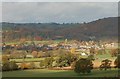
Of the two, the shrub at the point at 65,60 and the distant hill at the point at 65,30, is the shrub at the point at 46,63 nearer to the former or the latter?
the shrub at the point at 65,60

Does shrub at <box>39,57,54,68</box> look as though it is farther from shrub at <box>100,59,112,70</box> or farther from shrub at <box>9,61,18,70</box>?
shrub at <box>100,59,112,70</box>

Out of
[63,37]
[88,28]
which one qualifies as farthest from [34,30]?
[88,28]

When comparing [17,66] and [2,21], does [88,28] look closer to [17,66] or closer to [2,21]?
[2,21]

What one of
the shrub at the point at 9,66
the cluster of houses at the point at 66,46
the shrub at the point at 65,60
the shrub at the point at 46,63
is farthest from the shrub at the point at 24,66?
the cluster of houses at the point at 66,46

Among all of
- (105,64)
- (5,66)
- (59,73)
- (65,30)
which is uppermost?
(65,30)

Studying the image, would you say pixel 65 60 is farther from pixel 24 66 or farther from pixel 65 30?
pixel 65 30

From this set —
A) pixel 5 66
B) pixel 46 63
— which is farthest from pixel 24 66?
pixel 46 63

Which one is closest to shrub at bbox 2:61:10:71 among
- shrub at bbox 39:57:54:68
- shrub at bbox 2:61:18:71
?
shrub at bbox 2:61:18:71

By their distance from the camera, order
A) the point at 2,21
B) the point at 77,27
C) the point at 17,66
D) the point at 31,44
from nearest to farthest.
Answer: the point at 17,66 → the point at 31,44 → the point at 2,21 → the point at 77,27
